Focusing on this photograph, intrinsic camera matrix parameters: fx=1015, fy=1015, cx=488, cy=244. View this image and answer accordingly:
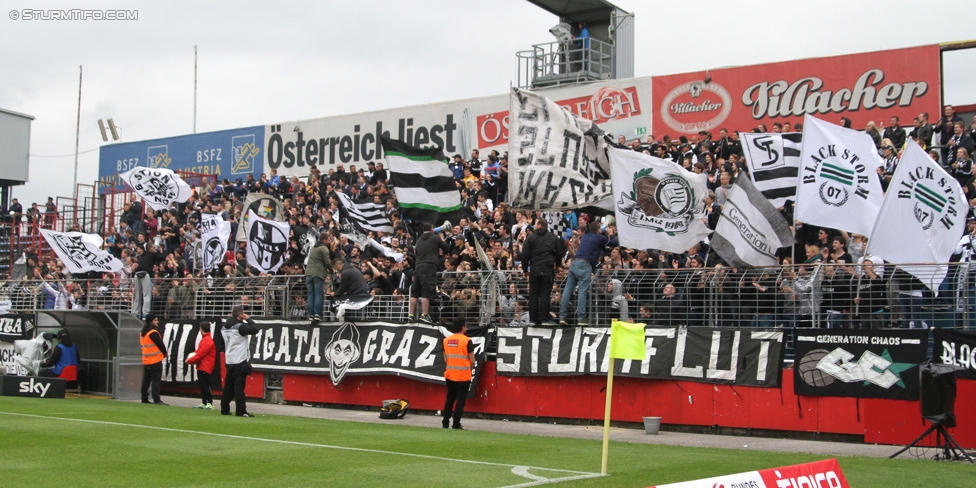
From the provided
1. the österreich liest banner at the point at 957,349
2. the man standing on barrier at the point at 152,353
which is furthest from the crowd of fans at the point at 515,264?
the man standing on barrier at the point at 152,353

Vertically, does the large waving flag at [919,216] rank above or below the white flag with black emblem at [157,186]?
below

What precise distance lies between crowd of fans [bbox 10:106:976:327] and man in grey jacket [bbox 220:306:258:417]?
3479 mm

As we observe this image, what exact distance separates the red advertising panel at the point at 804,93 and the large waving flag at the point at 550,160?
8.59 meters

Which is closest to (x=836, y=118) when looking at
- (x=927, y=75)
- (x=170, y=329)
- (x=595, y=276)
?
(x=927, y=75)

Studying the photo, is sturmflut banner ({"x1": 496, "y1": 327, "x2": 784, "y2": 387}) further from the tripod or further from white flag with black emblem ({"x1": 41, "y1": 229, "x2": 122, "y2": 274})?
white flag with black emblem ({"x1": 41, "y1": 229, "x2": 122, "y2": 274})

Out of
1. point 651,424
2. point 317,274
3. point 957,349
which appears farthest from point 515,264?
point 957,349

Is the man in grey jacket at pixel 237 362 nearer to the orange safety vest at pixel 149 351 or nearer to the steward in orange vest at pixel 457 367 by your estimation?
the orange safety vest at pixel 149 351

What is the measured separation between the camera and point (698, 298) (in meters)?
17.4

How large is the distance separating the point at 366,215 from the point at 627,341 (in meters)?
13.0

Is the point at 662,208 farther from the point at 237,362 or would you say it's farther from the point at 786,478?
the point at 786,478

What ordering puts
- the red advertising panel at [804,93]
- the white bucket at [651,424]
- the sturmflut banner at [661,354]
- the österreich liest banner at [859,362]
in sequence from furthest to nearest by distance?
the red advertising panel at [804,93]
the white bucket at [651,424]
the sturmflut banner at [661,354]
the österreich liest banner at [859,362]

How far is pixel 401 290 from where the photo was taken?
2144 centimetres

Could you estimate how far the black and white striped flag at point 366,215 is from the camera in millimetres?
23297

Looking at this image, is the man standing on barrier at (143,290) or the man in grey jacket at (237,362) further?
the man standing on barrier at (143,290)
